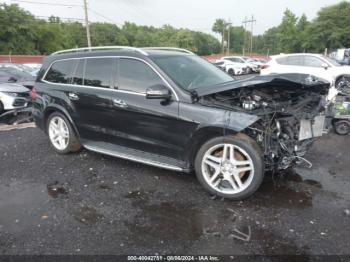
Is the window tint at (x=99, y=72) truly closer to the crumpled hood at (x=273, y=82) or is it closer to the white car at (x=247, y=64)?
the crumpled hood at (x=273, y=82)

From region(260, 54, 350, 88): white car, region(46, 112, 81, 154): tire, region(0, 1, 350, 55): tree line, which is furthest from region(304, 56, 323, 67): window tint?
region(0, 1, 350, 55): tree line

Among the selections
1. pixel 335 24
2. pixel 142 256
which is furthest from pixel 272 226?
pixel 335 24

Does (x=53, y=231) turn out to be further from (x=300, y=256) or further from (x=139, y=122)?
(x=300, y=256)

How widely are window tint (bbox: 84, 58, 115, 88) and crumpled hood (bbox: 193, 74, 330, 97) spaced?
4.84ft

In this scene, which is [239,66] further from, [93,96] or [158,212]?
[158,212]

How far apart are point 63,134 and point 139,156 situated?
1.85 m

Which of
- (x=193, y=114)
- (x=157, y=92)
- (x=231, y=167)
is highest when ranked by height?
(x=157, y=92)

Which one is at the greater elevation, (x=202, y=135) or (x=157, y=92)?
(x=157, y=92)

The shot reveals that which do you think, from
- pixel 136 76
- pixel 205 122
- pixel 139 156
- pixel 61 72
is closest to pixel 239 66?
pixel 61 72

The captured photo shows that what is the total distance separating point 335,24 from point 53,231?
71807 millimetres

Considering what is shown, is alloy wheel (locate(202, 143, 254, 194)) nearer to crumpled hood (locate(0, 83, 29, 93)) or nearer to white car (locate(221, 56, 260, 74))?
crumpled hood (locate(0, 83, 29, 93))

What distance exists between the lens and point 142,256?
122 inches

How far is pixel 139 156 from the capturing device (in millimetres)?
4836

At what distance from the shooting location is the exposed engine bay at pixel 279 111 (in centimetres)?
405
